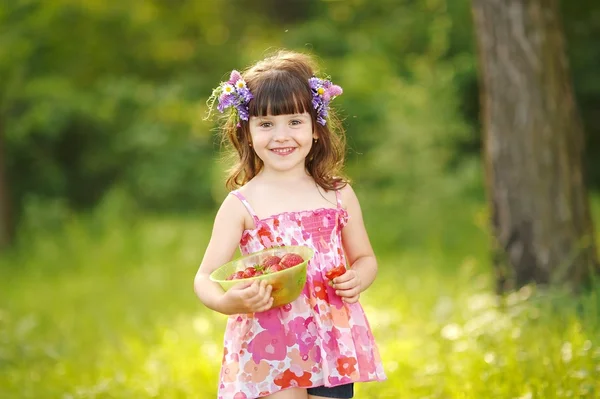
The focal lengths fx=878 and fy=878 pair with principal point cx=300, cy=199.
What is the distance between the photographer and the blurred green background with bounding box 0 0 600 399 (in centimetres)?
461

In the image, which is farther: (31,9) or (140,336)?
(31,9)

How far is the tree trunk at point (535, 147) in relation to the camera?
513 cm

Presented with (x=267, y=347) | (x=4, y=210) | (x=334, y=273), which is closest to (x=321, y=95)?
(x=334, y=273)

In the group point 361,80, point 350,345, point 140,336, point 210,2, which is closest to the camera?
point 350,345

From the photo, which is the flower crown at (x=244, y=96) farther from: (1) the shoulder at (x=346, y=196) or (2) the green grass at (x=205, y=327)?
(2) the green grass at (x=205, y=327)

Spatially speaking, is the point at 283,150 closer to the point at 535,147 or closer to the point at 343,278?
the point at 343,278

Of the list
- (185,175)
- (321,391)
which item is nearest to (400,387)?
(321,391)

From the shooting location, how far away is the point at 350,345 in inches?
113

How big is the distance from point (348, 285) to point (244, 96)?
73 centimetres

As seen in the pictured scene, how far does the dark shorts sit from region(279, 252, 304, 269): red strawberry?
490mm

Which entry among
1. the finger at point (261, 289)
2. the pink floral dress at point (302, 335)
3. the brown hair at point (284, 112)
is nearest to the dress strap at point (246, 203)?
the pink floral dress at point (302, 335)

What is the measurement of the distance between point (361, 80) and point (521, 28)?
5.69m

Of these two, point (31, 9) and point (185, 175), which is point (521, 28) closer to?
point (31, 9)

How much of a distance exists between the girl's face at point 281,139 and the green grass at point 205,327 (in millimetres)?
1473
